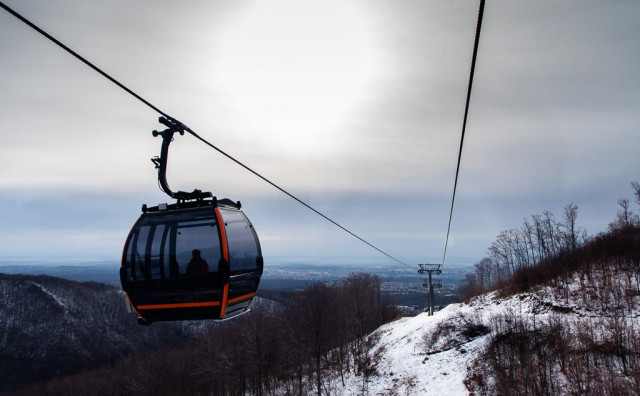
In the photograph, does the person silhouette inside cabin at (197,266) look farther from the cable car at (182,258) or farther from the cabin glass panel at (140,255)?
the cabin glass panel at (140,255)

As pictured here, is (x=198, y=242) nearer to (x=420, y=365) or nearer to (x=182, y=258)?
(x=182, y=258)

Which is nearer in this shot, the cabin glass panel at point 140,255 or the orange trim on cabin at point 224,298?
the orange trim on cabin at point 224,298

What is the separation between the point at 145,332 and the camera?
131 m

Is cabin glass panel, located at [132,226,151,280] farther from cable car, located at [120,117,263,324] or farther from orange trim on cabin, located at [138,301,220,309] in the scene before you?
orange trim on cabin, located at [138,301,220,309]

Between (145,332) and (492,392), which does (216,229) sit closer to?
(492,392)

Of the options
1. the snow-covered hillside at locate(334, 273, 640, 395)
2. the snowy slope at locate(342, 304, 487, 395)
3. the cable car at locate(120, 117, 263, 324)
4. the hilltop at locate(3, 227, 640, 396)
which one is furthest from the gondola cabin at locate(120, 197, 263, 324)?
the snowy slope at locate(342, 304, 487, 395)

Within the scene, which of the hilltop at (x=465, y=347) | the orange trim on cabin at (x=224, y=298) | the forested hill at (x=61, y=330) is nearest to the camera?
the orange trim on cabin at (x=224, y=298)

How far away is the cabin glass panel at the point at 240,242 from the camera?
676cm

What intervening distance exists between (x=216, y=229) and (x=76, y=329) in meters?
154

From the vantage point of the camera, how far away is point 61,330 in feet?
403

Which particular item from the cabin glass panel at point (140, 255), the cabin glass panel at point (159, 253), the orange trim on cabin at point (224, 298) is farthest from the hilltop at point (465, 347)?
the cabin glass panel at point (140, 255)

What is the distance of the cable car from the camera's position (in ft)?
21.4

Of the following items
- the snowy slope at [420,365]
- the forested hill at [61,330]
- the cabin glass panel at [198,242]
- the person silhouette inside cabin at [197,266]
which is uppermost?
the cabin glass panel at [198,242]

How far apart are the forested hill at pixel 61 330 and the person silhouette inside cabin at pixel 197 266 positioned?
132212 millimetres
